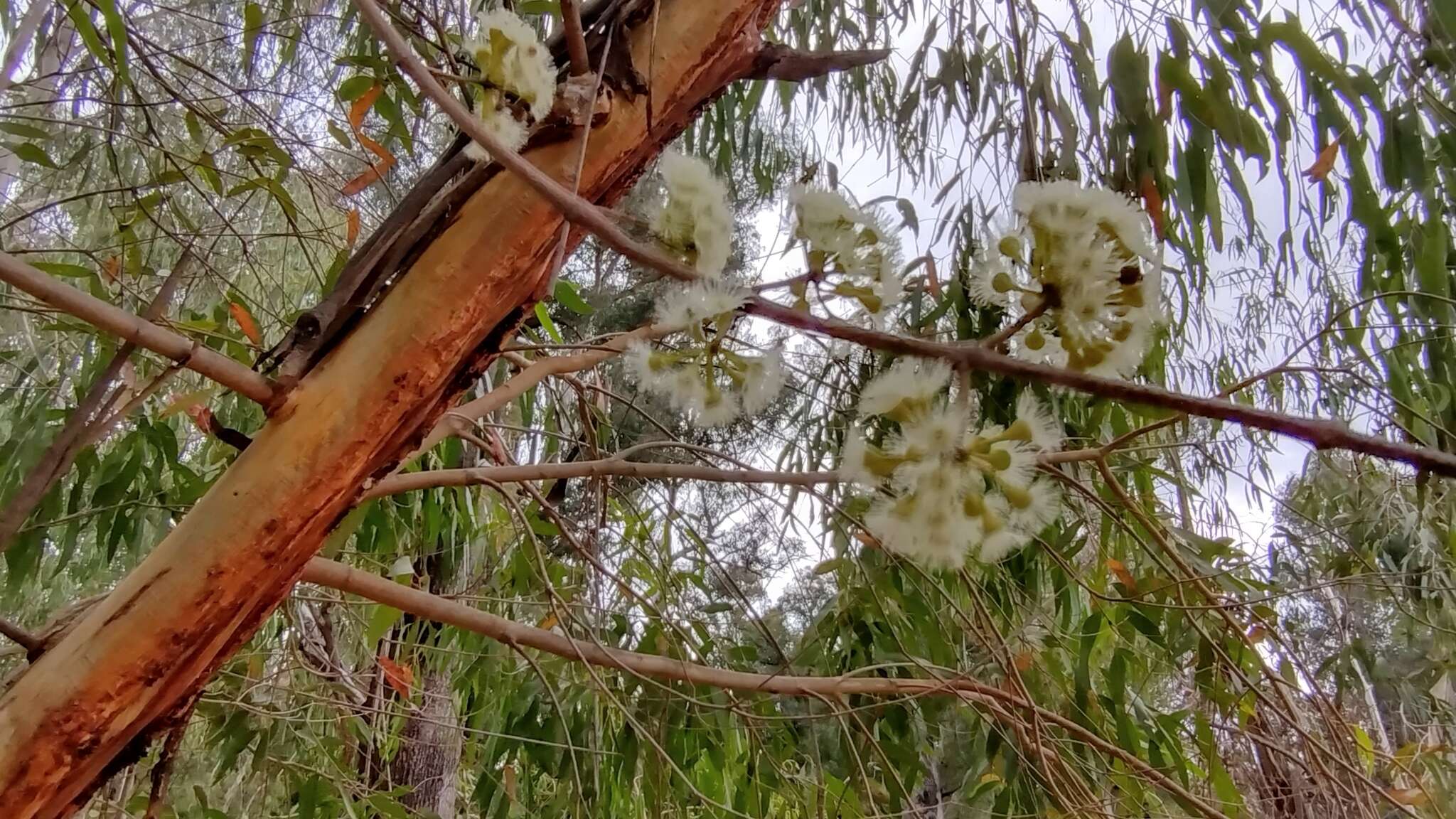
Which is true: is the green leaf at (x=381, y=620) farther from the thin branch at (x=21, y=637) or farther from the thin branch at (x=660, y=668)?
the thin branch at (x=21, y=637)

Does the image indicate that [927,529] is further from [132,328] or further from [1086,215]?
[132,328]

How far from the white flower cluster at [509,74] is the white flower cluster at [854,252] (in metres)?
0.16

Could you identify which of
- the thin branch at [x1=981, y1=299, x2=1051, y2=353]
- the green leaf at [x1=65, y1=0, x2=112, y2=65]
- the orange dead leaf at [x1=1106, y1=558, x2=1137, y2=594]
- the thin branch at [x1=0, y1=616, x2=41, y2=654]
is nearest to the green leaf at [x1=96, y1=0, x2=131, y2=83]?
the green leaf at [x1=65, y1=0, x2=112, y2=65]

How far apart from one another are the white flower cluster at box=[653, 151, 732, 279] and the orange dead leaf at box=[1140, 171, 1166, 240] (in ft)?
1.84

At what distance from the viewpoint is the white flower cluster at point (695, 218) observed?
0.38 meters

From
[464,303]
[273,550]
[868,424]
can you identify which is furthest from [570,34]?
[868,424]

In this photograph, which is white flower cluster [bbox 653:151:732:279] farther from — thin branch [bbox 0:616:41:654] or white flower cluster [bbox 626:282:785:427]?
thin branch [bbox 0:616:41:654]

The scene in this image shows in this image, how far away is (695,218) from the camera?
39 cm

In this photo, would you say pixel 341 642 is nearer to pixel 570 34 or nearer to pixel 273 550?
pixel 273 550

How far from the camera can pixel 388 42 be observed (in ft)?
0.94

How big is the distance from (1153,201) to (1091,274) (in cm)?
56

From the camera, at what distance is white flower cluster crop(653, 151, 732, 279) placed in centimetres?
38

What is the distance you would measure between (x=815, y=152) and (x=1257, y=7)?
751 millimetres

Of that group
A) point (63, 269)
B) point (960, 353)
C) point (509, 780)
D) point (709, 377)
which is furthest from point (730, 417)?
point (509, 780)
